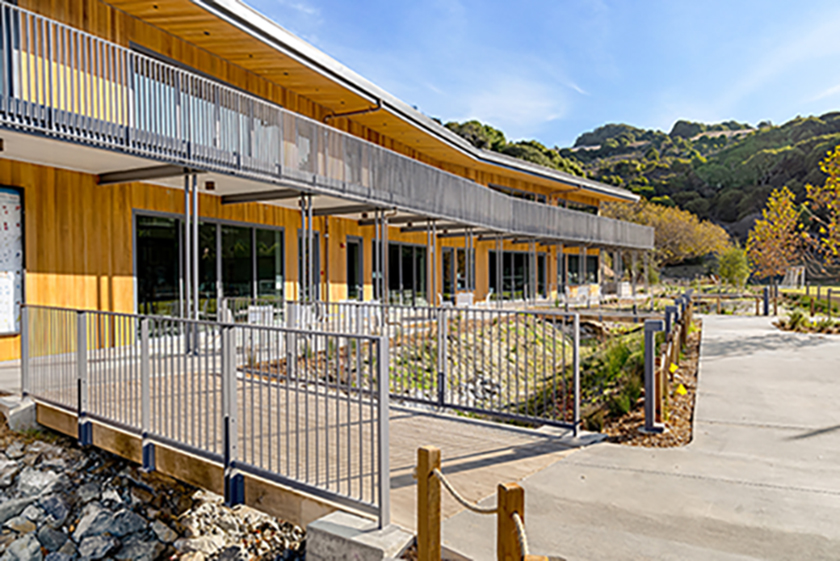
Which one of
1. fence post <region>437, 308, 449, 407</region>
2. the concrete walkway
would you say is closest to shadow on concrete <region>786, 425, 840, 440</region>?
the concrete walkway

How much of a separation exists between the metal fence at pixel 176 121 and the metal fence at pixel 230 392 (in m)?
3.18

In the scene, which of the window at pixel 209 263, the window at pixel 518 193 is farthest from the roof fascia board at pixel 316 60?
the window at pixel 518 193

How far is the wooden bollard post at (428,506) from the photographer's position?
358cm

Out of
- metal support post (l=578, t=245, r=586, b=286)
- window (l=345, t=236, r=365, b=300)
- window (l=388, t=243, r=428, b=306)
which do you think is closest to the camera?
window (l=345, t=236, r=365, b=300)

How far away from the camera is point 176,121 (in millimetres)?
10336

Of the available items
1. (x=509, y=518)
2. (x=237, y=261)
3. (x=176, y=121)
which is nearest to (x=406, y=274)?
(x=237, y=261)

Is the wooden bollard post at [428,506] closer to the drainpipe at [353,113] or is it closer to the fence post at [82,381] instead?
the fence post at [82,381]

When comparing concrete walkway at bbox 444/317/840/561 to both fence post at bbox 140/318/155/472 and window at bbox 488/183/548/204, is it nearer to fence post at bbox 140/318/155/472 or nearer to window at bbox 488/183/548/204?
fence post at bbox 140/318/155/472

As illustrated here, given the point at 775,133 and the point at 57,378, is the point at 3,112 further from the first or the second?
the point at 775,133

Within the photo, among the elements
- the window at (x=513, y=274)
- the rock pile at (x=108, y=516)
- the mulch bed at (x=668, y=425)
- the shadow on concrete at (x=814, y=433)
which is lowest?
the rock pile at (x=108, y=516)

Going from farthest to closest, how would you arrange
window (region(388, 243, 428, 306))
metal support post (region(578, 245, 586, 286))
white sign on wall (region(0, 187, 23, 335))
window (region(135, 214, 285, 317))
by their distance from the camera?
metal support post (region(578, 245, 586, 286))
window (region(388, 243, 428, 306))
window (region(135, 214, 285, 317))
white sign on wall (region(0, 187, 23, 335))

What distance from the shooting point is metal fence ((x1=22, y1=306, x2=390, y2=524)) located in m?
4.50

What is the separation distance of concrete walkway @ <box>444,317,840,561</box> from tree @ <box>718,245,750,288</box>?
129 feet

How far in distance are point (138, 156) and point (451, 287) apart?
61.4 ft
